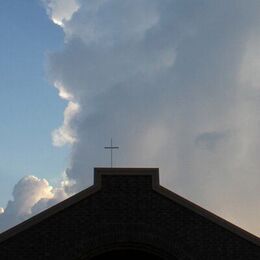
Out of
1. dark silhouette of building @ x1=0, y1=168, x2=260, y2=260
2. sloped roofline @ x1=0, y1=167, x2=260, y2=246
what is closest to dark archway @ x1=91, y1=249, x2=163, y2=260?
dark silhouette of building @ x1=0, y1=168, x2=260, y2=260

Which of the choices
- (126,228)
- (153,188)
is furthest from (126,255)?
(153,188)

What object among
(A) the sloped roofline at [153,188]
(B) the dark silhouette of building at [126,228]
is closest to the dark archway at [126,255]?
(B) the dark silhouette of building at [126,228]

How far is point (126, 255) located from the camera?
28.5 m

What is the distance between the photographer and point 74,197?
2541 cm

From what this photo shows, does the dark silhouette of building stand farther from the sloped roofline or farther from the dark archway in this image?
the dark archway

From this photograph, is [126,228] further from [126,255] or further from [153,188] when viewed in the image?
[126,255]

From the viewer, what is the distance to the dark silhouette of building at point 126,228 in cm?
2484

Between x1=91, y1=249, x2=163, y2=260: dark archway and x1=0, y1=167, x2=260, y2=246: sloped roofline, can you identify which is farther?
x1=91, y1=249, x2=163, y2=260: dark archway

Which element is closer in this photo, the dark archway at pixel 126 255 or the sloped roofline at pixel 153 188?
the sloped roofline at pixel 153 188

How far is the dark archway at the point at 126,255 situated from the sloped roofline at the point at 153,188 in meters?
2.74

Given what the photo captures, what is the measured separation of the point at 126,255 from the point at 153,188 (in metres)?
4.64

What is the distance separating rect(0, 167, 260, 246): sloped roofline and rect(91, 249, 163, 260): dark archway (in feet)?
9.00

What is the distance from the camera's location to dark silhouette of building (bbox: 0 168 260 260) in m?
24.8

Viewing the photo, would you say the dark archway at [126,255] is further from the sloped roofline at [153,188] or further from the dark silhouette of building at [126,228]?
the sloped roofline at [153,188]
